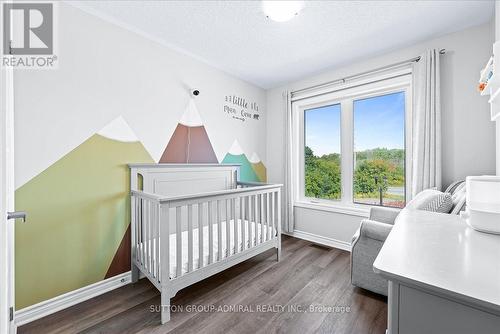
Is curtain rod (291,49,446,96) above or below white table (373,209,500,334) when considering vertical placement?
above

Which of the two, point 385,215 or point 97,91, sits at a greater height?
point 97,91

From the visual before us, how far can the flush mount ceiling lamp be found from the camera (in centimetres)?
157

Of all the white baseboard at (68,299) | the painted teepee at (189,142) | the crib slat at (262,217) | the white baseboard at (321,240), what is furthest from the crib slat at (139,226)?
the white baseboard at (321,240)

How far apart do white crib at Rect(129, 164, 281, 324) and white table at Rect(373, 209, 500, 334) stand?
1.17 m

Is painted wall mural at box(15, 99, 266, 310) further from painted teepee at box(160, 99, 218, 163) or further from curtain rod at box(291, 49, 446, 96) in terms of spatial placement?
curtain rod at box(291, 49, 446, 96)

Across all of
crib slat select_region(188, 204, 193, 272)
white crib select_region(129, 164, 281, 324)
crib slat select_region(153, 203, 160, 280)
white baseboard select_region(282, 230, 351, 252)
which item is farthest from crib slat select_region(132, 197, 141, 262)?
white baseboard select_region(282, 230, 351, 252)

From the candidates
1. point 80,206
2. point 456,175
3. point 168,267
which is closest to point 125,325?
point 168,267

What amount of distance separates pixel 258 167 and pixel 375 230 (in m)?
1.95

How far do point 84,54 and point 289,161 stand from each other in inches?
99.3

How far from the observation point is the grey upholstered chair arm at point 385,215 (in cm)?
200

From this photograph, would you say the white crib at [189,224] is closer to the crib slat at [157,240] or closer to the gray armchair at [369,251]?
the crib slat at [157,240]

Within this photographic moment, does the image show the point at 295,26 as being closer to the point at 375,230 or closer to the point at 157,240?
the point at 375,230

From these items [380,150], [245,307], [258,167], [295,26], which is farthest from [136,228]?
[380,150]

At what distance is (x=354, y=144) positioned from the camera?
9.07 feet
